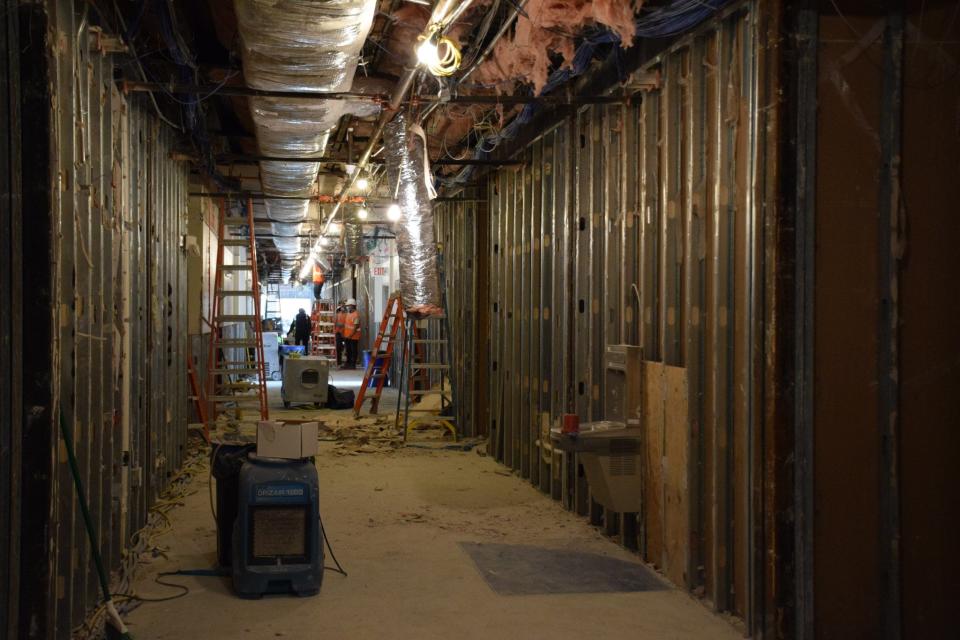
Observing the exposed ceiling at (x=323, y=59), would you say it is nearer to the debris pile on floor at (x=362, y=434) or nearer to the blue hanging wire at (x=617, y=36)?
the blue hanging wire at (x=617, y=36)

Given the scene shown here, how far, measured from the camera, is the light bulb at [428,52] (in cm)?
493

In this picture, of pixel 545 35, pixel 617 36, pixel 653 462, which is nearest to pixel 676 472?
pixel 653 462

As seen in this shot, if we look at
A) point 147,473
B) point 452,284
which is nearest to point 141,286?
point 147,473

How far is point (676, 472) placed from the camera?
4.90 m

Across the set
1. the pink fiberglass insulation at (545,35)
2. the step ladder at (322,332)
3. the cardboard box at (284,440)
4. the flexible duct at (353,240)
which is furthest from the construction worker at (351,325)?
the cardboard box at (284,440)

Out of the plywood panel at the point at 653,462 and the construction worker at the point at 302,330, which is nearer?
the plywood panel at the point at 653,462

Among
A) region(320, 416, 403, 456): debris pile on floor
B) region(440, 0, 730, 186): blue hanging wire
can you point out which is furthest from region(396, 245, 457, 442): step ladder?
region(440, 0, 730, 186): blue hanging wire

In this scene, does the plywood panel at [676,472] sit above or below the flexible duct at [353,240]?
below

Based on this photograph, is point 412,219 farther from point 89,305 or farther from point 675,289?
point 89,305

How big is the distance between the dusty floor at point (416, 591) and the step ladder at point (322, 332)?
667 inches

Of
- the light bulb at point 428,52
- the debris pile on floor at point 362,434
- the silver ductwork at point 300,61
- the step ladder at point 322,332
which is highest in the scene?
the silver ductwork at point 300,61

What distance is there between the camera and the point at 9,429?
273 cm

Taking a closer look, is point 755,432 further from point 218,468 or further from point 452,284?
point 452,284

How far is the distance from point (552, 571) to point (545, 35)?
11.3 feet
